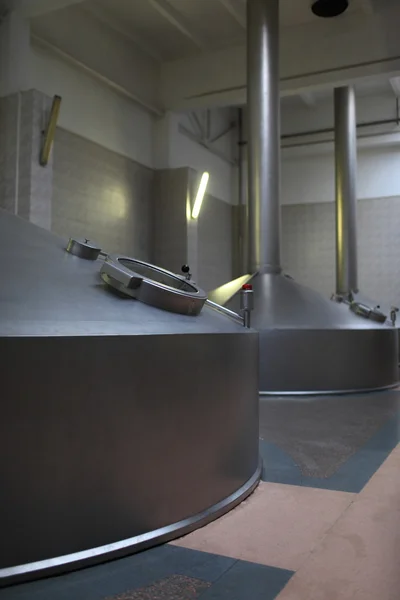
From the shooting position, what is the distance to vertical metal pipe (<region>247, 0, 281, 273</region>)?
690 cm

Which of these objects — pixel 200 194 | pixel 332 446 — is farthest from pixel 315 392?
pixel 200 194

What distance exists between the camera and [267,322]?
21.0ft

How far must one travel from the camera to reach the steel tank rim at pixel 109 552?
1740 millimetres

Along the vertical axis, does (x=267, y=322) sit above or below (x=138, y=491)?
above

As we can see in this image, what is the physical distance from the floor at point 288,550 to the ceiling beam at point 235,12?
7.22 metres

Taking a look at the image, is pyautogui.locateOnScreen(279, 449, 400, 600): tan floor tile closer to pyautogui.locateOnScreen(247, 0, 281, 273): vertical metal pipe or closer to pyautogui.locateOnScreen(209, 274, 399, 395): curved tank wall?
pyautogui.locateOnScreen(209, 274, 399, 395): curved tank wall

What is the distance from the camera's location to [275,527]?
7.64 ft

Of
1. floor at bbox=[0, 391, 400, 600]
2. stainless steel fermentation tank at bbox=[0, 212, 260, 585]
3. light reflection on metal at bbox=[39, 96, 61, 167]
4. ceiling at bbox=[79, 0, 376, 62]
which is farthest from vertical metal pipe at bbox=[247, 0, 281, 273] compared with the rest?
stainless steel fermentation tank at bbox=[0, 212, 260, 585]

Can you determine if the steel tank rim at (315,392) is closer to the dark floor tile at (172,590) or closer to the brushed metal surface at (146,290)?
the brushed metal surface at (146,290)

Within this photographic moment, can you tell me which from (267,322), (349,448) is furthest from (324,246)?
(349,448)

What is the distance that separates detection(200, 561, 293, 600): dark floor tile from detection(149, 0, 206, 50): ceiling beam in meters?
8.27

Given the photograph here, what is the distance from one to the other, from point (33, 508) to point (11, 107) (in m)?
6.46

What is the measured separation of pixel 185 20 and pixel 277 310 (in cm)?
528

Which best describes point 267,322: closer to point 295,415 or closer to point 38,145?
point 295,415
